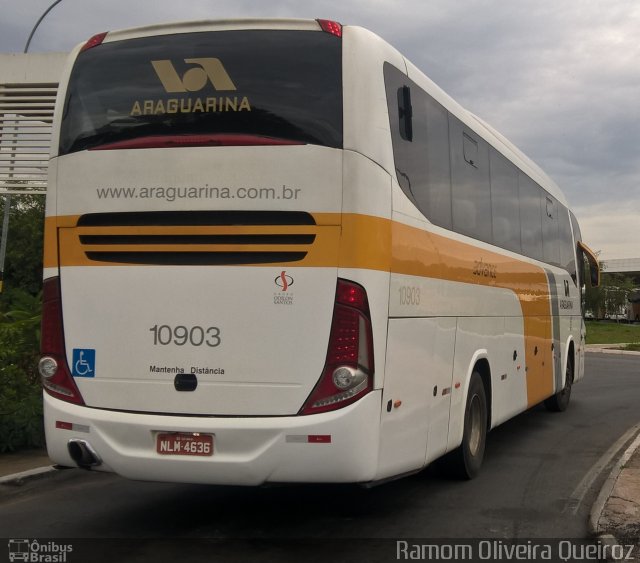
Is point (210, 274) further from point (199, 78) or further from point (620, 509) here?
point (620, 509)

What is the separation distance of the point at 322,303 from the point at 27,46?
15.0 metres

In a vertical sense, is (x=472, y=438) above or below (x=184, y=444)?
below

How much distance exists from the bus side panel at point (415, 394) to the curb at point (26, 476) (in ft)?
11.0

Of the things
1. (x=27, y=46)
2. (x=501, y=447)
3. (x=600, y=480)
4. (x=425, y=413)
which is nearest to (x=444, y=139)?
(x=425, y=413)

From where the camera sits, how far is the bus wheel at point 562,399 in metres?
14.0

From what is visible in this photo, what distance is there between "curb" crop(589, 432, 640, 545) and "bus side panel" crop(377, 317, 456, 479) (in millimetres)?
1316

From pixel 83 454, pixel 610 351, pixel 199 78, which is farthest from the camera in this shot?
pixel 610 351

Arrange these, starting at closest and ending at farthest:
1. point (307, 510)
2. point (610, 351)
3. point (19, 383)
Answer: point (307, 510) → point (19, 383) → point (610, 351)

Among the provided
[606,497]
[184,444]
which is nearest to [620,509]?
[606,497]

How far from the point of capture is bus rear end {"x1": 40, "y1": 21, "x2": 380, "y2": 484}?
577 cm

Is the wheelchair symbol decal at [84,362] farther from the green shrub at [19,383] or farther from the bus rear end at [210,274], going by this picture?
the green shrub at [19,383]

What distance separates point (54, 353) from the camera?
6340 mm

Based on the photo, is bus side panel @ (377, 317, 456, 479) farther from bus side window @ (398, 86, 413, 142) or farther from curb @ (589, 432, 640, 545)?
bus side window @ (398, 86, 413, 142)

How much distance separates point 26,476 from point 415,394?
12.8 ft
